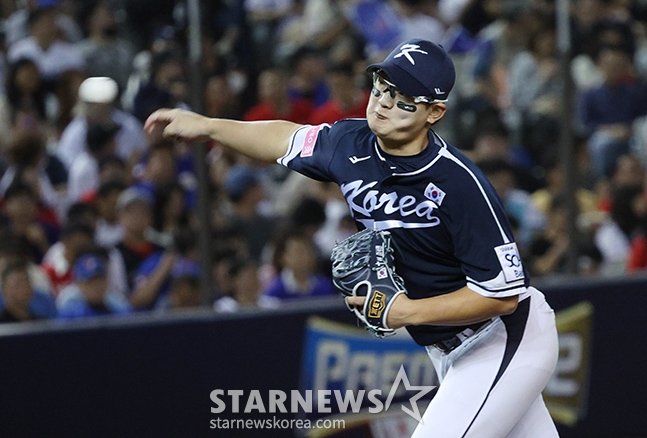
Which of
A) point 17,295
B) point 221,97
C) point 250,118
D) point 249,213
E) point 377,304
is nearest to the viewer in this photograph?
point 377,304

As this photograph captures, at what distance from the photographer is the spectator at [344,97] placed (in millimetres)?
8086

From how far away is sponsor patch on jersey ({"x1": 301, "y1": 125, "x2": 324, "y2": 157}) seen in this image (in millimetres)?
3967

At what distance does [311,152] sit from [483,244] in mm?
775

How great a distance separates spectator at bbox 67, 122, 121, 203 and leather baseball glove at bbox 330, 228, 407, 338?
4.09 metres

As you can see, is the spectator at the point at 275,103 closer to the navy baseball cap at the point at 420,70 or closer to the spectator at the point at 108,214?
the spectator at the point at 108,214

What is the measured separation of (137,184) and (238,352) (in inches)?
64.0

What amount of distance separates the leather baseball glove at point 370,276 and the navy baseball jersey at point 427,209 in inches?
4.6

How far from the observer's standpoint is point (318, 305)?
6402 mm

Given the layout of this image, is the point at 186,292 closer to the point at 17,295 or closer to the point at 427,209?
the point at 17,295

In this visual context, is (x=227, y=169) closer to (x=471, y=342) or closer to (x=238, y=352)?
(x=238, y=352)

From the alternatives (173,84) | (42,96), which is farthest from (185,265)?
(42,96)

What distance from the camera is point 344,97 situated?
320 inches

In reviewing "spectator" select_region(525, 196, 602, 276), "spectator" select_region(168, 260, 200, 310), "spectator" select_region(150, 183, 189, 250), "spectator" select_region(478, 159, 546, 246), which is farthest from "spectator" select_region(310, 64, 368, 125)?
"spectator" select_region(168, 260, 200, 310)

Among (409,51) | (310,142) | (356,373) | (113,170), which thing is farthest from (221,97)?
(409,51)
